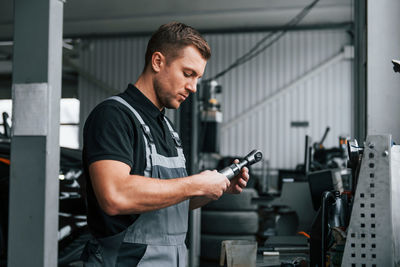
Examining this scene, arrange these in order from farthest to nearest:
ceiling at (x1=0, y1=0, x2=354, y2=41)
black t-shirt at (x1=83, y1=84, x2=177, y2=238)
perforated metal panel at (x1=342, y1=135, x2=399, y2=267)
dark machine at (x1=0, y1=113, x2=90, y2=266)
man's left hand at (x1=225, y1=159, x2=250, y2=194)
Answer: ceiling at (x1=0, y1=0, x2=354, y2=41) < dark machine at (x1=0, y1=113, x2=90, y2=266) < man's left hand at (x1=225, y1=159, x2=250, y2=194) < black t-shirt at (x1=83, y1=84, x2=177, y2=238) < perforated metal panel at (x1=342, y1=135, x2=399, y2=267)

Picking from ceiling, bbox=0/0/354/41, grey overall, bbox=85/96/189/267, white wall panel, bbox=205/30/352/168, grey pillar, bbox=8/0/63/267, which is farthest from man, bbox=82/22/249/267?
white wall panel, bbox=205/30/352/168

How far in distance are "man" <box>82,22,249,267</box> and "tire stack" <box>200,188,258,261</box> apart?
2.72 meters

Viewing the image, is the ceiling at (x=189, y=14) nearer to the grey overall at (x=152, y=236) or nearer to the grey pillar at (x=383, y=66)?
the grey pillar at (x=383, y=66)

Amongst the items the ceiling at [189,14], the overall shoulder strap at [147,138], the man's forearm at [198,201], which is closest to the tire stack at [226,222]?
the man's forearm at [198,201]

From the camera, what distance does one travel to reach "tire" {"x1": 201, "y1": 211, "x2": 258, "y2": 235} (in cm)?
426

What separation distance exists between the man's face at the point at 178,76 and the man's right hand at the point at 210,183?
317mm

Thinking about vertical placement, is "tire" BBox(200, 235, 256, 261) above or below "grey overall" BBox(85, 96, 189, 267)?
below

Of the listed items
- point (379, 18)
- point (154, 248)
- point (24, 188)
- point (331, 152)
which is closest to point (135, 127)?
point (154, 248)

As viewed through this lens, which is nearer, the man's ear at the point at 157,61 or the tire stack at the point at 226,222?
the man's ear at the point at 157,61

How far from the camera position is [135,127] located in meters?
1.36

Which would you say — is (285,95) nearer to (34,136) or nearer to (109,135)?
(34,136)

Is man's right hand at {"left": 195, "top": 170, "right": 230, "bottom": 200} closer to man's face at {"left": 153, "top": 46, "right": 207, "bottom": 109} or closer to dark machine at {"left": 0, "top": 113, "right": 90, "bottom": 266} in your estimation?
man's face at {"left": 153, "top": 46, "right": 207, "bottom": 109}

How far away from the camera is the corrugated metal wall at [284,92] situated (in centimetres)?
825

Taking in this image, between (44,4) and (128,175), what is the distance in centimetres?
88
